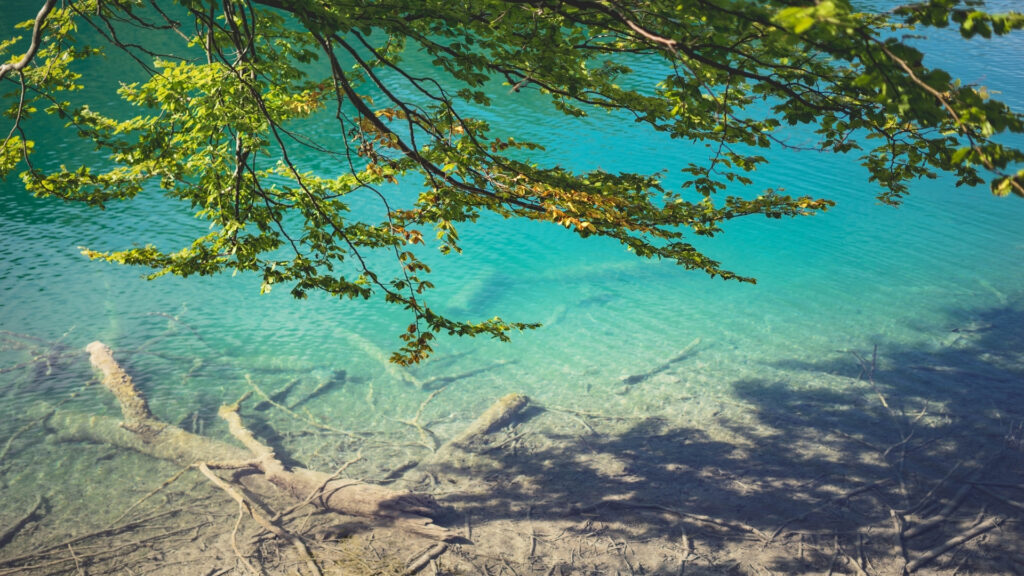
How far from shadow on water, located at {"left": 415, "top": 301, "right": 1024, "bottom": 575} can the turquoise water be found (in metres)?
0.73

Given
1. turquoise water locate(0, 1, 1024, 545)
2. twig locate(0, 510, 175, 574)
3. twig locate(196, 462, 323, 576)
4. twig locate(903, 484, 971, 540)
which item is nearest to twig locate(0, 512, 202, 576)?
twig locate(0, 510, 175, 574)

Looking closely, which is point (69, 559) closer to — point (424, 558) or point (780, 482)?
point (424, 558)

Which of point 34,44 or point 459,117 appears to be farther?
point 459,117

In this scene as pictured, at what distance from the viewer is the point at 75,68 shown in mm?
21266

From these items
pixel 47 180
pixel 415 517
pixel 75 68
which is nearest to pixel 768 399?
pixel 415 517

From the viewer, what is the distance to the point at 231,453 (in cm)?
821

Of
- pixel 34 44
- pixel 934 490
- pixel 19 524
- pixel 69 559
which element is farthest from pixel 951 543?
pixel 19 524

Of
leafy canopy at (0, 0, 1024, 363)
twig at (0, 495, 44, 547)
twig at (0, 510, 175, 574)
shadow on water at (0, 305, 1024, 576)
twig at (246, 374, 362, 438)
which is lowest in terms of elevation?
twig at (0, 495, 44, 547)

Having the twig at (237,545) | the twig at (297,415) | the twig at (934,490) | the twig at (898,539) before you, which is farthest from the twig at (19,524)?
the twig at (934,490)

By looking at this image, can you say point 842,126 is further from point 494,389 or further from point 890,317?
point 890,317

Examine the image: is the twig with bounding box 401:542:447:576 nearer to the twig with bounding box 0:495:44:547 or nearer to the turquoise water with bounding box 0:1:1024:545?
the turquoise water with bounding box 0:1:1024:545

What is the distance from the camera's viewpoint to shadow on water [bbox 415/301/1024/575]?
7.05m

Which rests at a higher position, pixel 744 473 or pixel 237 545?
pixel 744 473

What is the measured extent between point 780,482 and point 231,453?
6.79 m
